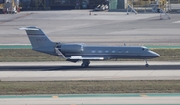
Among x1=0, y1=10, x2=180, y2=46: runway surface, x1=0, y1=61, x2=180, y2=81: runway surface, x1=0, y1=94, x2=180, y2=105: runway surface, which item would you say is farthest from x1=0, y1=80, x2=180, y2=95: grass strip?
x1=0, y1=10, x2=180, y2=46: runway surface

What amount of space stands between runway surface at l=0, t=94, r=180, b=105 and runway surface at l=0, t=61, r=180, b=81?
22.7ft

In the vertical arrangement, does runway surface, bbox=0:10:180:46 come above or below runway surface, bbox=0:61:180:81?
above

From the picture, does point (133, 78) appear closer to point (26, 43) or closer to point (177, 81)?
point (177, 81)

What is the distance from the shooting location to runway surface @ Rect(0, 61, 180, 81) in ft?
131

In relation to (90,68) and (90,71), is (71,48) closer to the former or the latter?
(90,68)

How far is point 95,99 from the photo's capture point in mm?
31188

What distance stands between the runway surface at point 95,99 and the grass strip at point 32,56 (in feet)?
59.9

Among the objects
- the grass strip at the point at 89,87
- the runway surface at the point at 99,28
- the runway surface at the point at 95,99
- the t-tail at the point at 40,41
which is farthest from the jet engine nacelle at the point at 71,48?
the runway surface at the point at 99,28

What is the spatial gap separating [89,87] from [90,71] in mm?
8409

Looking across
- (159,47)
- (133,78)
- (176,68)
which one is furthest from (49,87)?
(159,47)

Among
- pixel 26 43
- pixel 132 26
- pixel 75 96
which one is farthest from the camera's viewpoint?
pixel 132 26

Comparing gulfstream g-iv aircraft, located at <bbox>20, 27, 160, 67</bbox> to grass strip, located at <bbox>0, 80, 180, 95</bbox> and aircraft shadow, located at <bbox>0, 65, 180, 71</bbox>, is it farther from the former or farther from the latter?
grass strip, located at <bbox>0, 80, 180, 95</bbox>

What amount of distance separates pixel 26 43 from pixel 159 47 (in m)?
15.8

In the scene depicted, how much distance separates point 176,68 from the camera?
44188 millimetres
